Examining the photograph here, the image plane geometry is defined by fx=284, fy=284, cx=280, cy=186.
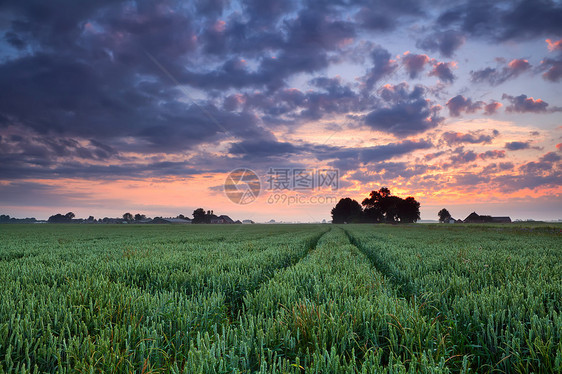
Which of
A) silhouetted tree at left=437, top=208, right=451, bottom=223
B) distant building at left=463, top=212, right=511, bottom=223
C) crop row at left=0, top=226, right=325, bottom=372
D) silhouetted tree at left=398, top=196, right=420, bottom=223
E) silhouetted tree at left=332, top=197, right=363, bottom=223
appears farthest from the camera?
silhouetted tree at left=437, top=208, right=451, bottom=223

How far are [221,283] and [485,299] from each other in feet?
12.6

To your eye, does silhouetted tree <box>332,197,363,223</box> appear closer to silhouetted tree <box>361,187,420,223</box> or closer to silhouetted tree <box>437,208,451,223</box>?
silhouetted tree <box>361,187,420,223</box>

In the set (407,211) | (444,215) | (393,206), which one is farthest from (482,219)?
(393,206)

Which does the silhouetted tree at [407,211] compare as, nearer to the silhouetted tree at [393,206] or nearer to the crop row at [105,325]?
the silhouetted tree at [393,206]

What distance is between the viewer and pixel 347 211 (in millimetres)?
174125

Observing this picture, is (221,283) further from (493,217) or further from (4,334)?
(493,217)

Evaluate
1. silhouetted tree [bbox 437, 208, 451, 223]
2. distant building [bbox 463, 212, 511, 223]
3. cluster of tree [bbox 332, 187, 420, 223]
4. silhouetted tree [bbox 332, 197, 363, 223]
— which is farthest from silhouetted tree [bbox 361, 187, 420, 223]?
silhouetted tree [bbox 437, 208, 451, 223]

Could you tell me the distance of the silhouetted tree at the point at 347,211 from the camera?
164m

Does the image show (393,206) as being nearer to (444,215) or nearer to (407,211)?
(407,211)

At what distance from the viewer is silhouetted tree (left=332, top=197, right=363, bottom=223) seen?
163750mm

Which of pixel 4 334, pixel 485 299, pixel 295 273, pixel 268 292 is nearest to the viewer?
pixel 4 334

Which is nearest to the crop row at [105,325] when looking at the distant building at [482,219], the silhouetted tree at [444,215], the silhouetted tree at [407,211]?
the silhouetted tree at [407,211]

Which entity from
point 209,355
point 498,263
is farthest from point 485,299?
point 498,263

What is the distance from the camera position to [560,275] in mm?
5652
